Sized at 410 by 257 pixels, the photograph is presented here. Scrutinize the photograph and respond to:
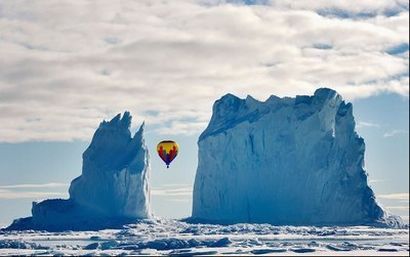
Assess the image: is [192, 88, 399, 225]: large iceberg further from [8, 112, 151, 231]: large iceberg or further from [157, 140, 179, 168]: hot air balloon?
[157, 140, 179, 168]: hot air balloon

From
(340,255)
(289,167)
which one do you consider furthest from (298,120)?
(340,255)

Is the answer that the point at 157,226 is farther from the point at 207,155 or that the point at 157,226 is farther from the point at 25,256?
the point at 25,256

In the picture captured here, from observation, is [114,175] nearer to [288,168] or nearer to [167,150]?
[167,150]

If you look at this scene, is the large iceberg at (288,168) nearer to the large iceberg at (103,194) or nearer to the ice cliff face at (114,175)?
the ice cliff face at (114,175)

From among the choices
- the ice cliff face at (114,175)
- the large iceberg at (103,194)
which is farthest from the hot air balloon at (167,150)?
the ice cliff face at (114,175)

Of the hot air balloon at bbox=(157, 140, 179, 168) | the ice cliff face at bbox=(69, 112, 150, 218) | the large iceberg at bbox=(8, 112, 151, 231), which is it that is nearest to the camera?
the hot air balloon at bbox=(157, 140, 179, 168)

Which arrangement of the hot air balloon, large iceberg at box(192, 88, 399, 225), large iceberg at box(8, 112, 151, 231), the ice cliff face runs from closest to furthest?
1. the hot air balloon
2. large iceberg at box(8, 112, 151, 231)
3. large iceberg at box(192, 88, 399, 225)
4. the ice cliff face

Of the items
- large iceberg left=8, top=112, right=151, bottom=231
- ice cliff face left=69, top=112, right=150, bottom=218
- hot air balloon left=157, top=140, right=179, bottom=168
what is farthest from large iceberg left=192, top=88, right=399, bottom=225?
hot air balloon left=157, top=140, right=179, bottom=168
